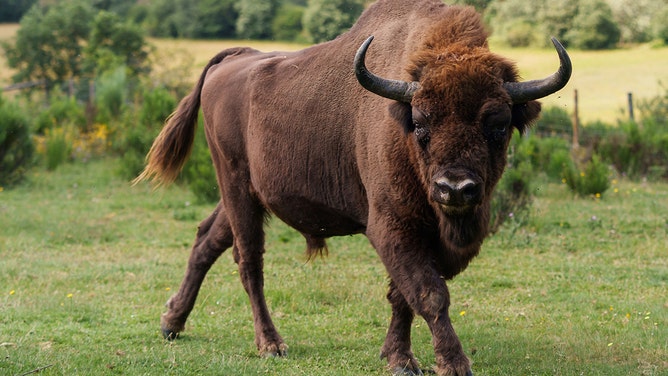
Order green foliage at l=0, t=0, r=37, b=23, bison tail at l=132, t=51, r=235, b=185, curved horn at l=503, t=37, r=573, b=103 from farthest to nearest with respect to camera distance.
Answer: green foliage at l=0, t=0, r=37, b=23
bison tail at l=132, t=51, r=235, b=185
curved horn at l=503, t=37, r=573, b=103

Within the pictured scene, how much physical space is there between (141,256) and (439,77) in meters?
6.35

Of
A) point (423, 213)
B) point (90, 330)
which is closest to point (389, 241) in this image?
point (423, 213)

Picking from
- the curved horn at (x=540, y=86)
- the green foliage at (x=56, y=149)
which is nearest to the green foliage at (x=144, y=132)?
the green foliage at (x=56, y=149)

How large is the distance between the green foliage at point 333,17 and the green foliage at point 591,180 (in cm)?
441

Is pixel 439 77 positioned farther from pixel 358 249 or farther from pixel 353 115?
pixel 358 249

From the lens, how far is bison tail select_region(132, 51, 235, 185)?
7812 mm

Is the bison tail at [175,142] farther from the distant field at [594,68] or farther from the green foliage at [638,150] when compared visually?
the distant field at [594,68]

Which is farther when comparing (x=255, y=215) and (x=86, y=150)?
(x=86, y=150)

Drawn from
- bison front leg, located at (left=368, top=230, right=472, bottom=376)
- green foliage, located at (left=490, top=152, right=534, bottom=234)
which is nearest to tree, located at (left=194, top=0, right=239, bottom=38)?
green foliage, located at (left=490, top=152, right=534, bottom=234)

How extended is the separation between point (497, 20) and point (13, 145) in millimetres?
20683

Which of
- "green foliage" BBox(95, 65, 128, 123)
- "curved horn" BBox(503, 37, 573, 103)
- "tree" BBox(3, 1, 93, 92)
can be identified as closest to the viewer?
"curved horn" BBox(503, 37, 573, 103)

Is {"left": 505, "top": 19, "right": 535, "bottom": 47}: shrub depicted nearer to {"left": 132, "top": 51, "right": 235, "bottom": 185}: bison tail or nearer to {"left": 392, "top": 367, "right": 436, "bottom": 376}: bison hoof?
{"left": 132, "top": 51, "right": 235, "bottom": 185}: bison tail

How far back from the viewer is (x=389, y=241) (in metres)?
5.36

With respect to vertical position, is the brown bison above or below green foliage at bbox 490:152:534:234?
above
